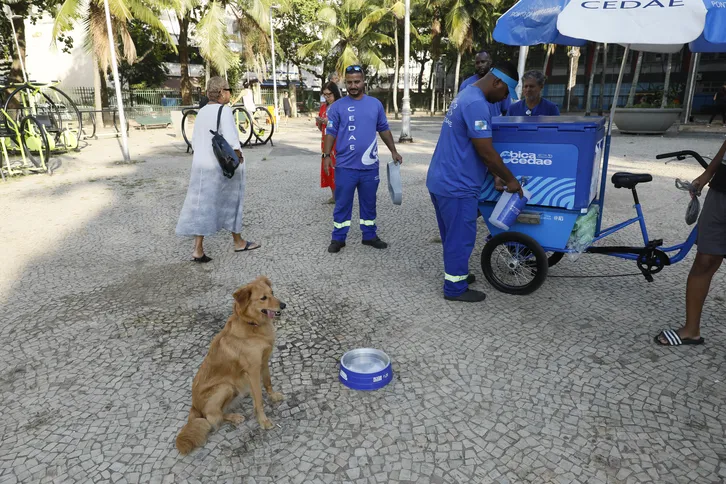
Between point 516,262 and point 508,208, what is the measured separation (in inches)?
23.9

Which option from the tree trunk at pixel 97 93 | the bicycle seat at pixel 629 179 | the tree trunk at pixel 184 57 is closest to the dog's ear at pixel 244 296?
the bicycle seat at pixel 629 179

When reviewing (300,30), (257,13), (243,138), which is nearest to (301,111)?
(300,30)

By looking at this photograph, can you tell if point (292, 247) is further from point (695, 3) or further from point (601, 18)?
point (695, 3)

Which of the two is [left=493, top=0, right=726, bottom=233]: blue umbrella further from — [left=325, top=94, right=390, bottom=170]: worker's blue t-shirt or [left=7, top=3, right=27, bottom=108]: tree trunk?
[left=7, top=3, right=27, bottom=108]: tree trunk

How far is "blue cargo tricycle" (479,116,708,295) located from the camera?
3559 millimetres

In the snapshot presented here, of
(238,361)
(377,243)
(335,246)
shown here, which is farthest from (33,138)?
(238,361)

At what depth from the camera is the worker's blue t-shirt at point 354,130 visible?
16.4ft

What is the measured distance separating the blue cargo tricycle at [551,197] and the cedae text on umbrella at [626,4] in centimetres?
80

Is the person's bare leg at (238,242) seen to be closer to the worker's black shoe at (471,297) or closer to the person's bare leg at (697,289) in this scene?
the worker's black shoe at (471,297)

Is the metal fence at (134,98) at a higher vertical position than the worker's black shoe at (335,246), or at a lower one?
higher

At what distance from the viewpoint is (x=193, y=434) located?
7.72 feet

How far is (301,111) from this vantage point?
37406 mm

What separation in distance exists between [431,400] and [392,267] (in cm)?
219

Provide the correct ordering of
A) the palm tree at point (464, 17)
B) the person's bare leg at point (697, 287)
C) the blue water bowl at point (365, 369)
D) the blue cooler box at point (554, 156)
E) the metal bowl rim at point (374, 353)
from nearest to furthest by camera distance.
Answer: the blue water bowl at point (365, 369)
the metal bowl rim at point (374, 353)
the person's bare leg at point (697, 287)
the blue cooler box at point (554, 156)
the palm tree at point (464, 17)
